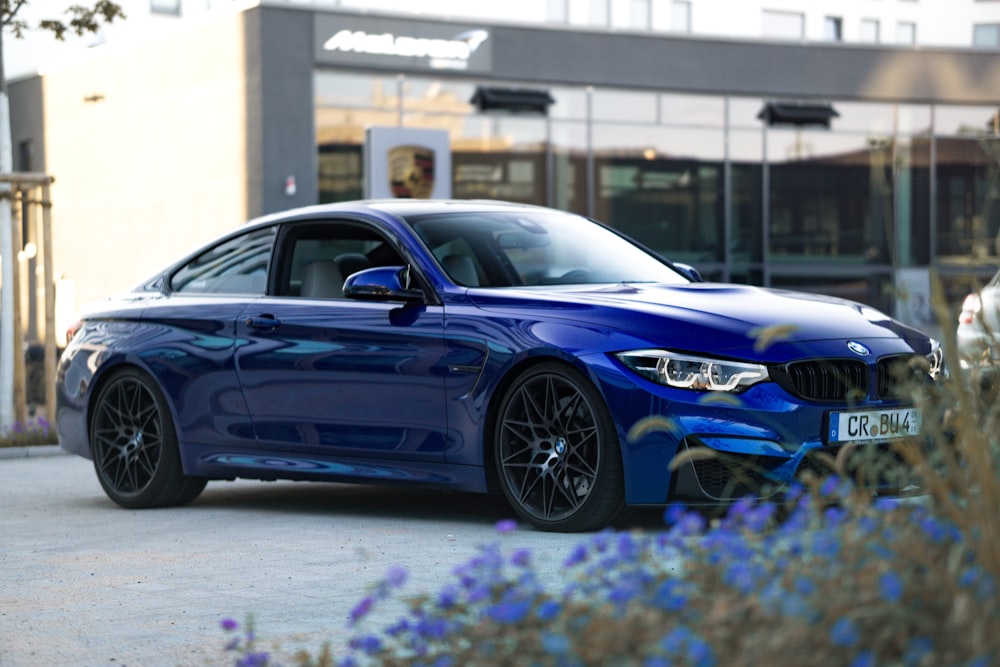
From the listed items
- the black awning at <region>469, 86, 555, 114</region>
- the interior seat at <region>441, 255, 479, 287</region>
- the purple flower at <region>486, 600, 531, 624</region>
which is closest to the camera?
the purple flower at <region>486, 600, 531, 624</region>

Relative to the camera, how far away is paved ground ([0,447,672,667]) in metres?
4.91

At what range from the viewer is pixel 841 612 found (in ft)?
8.91

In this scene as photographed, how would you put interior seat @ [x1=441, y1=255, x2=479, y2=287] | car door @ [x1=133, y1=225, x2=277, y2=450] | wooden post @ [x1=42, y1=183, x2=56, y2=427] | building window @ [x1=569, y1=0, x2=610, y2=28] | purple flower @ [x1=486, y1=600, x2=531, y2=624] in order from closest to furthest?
purple flower @ [x1=486, y1=600, x2=531, y2=624], interior seat @ [x1=441, y1=255, x2=479, y2=287], car door @ [x1=133, y1=225, x2=277, y2=450], wooden post @ [x1=42, y1=183, x2=56, y2=427], building window @ [x1=569, y1=0, x2=610, y2=28]

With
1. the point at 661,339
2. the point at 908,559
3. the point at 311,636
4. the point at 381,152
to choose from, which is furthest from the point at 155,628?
the point at 381,152

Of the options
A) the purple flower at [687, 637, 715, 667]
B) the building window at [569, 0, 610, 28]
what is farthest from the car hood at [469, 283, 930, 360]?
the building window at [569, 0, 610, 28]

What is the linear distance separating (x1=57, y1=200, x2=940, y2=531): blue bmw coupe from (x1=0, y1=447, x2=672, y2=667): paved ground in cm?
28

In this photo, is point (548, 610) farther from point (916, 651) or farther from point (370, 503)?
point (370, 503)

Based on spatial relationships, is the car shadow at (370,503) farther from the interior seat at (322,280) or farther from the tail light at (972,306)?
the tail light at (972,306)

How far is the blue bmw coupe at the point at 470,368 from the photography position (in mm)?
6453

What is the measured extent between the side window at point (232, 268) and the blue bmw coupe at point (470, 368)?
0.5 inches

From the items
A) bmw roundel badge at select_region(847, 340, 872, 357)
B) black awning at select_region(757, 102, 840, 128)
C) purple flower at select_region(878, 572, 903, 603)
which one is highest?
black awning at select_region(757, 102, 840, 128)

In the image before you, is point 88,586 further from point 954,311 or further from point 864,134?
point 864,134

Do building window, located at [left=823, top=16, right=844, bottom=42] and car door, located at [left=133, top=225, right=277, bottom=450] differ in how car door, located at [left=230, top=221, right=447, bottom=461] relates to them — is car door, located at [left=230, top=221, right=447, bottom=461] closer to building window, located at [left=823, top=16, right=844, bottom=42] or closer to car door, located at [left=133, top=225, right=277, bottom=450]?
car door, located at [left=133, top=225, right=277, bottom=450]

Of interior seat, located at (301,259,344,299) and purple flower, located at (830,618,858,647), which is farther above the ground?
interior seat, located at (301,259,344,299)
